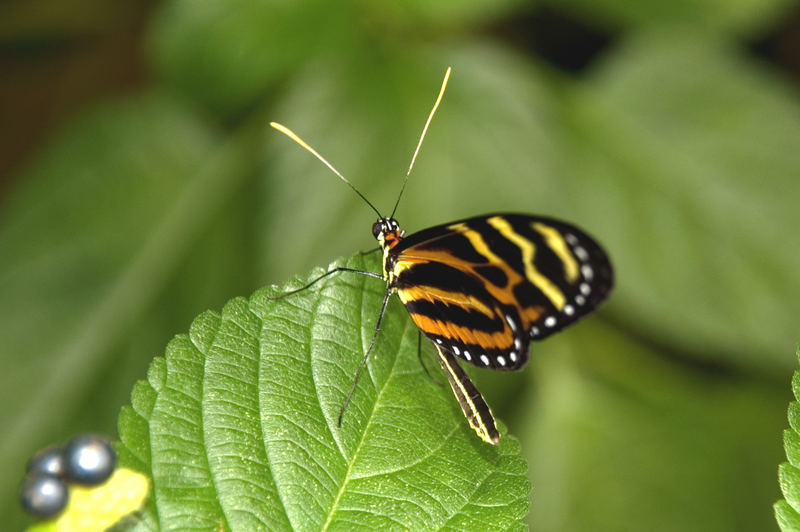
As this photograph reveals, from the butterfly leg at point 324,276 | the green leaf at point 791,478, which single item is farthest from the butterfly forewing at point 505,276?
the green leaf at point 791,478

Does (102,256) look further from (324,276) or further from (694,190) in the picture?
(694,190)

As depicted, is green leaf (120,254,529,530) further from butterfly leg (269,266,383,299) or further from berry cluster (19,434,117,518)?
berry cluster (19,434,117,518)

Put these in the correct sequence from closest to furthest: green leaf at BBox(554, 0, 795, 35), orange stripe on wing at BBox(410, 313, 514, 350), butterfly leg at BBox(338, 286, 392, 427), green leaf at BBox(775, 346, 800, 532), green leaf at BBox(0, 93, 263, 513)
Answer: green leaf at BBox(775, 346, 800, 532), butterfly leg at BBox(338, 286, 392, 427), orange stripe on wing at BBox(410, 313, 514, 350), green leaf at BBox(0, 93, 263, 513), green leaf at BBox(554, 0, 795, 35)

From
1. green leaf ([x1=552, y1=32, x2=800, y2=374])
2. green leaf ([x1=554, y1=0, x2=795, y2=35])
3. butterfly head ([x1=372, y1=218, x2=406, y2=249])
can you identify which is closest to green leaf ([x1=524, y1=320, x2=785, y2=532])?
green leaf ([x1=552, y1=32, x2=800, y2=374])

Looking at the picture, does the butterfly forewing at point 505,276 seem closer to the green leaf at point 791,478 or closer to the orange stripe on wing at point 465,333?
the orange stripe on wing at point 465,333

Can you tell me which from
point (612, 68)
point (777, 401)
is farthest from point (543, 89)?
point (777, 401)

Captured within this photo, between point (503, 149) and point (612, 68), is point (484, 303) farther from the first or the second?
point (612, 68)
